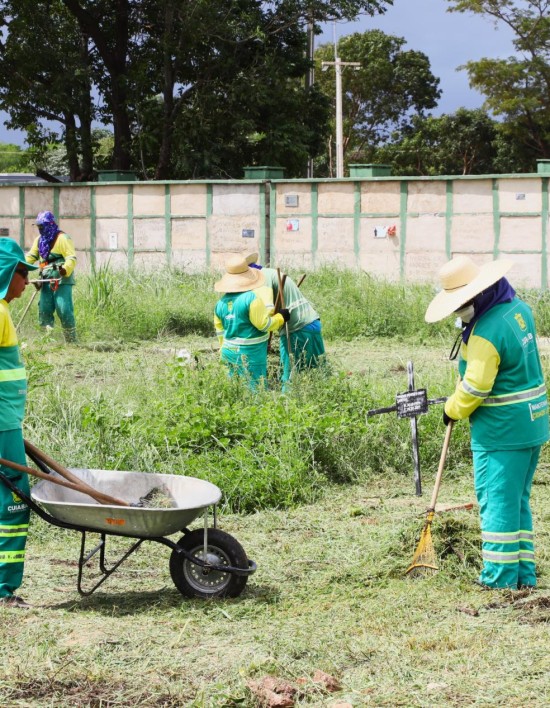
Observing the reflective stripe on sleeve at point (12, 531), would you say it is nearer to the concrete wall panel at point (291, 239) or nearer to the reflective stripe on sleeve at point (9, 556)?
the reflective stripe on sleeve at point (9, 556)

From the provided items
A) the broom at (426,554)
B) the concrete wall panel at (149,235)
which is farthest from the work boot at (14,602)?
the concrete wall panel at (149,235)

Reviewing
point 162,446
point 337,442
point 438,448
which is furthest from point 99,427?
point 438,448

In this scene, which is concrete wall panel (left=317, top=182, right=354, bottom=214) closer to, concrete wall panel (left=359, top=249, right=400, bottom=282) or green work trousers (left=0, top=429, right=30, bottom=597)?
concrete wall panel (left=359, top=249, right=400, bottom=282)

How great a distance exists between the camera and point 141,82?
89.5 feet

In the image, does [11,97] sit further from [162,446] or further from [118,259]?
[162,446]

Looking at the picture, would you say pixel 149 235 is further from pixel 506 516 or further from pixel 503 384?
pixel 506 516

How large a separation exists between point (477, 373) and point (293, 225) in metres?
16.0

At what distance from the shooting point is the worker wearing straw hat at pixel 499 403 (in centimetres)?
547

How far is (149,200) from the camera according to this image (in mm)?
22672

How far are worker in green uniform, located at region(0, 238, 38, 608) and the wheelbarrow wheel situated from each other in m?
0.78

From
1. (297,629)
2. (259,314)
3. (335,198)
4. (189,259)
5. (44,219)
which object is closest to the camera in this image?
(297,629)

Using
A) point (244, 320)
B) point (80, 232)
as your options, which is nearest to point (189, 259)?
point (80, 232)

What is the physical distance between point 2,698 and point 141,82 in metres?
24.4

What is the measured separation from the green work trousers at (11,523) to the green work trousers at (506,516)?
2.34 m
